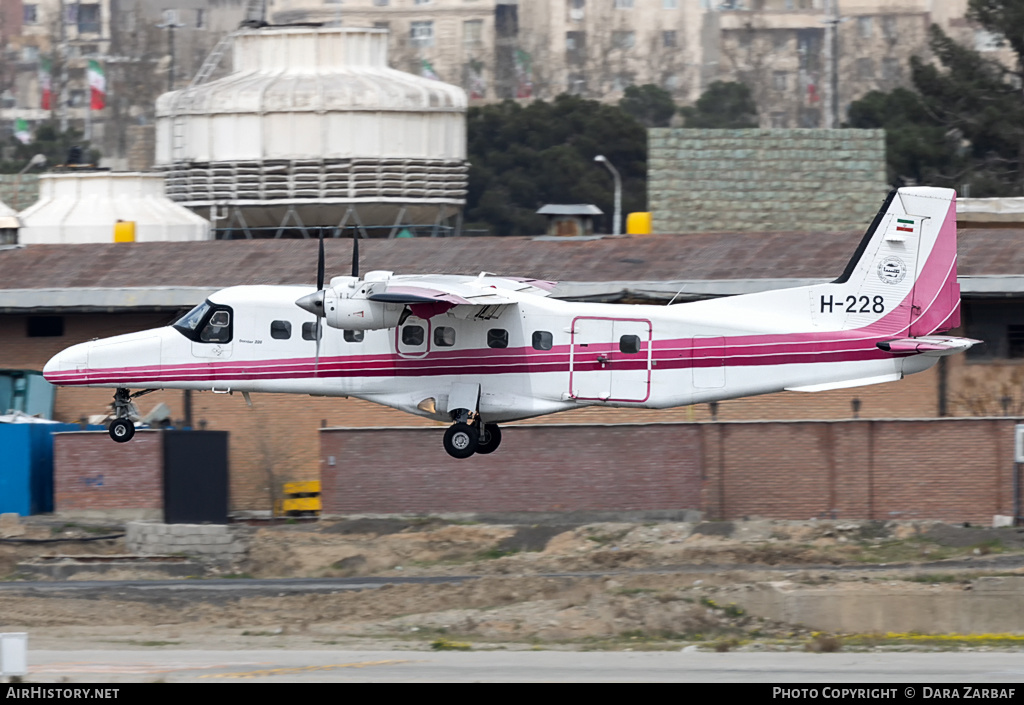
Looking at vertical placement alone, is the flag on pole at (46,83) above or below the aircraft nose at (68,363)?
above

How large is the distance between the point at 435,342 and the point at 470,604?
31.9 ft

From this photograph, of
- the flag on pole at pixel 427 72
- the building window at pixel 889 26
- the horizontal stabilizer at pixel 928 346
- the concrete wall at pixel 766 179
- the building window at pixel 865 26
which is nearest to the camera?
the horizontal stabilizer at pixel 928 346

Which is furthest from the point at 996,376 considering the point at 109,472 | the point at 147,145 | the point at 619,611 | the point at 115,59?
the point at 115,59

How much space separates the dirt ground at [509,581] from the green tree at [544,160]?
48855mm

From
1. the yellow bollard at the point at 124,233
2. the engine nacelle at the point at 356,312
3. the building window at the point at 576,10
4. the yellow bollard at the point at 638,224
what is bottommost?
the engine nacelle at the point at 356,312

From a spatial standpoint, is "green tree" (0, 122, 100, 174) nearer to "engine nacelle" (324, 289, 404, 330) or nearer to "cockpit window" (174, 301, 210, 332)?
"cockpit window" (174, 301, 210, 332)

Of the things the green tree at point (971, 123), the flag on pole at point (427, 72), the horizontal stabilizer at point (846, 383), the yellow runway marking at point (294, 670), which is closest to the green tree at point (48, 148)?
the flag on pole at point (427, 72)

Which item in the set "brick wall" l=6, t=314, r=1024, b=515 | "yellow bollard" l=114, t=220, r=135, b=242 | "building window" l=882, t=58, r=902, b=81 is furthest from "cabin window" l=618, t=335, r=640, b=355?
"building window" l=882, t=58, r=902, b=81

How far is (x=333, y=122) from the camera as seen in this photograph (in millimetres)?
64875

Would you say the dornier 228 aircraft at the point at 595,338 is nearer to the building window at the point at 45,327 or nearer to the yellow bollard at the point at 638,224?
the building window at the point at 45,327

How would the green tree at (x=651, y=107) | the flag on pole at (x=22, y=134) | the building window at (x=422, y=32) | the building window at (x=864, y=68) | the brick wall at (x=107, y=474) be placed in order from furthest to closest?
the building window at (x=422, y=32) → the building window at (x=864, y=68) → the green tree at (x=651, y=107) → the flag on pole at (x=22, y=134) → the brick wall at (x=107, y=474)

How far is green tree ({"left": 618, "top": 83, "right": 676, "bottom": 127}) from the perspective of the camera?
127750mm

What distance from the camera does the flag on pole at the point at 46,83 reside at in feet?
435

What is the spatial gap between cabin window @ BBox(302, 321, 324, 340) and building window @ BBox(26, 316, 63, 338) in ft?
74.4
